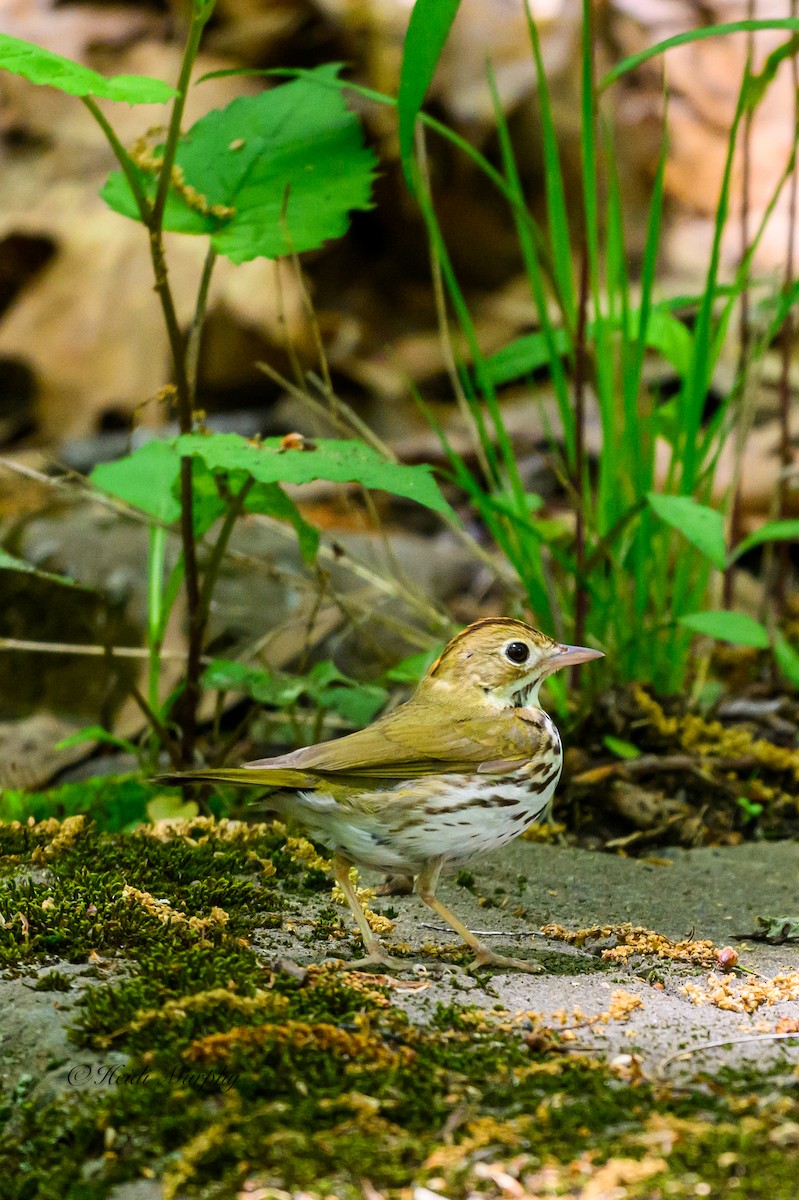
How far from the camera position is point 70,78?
2949mm

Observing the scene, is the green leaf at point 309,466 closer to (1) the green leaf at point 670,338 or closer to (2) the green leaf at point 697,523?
(2) the green leaf at point 697,523

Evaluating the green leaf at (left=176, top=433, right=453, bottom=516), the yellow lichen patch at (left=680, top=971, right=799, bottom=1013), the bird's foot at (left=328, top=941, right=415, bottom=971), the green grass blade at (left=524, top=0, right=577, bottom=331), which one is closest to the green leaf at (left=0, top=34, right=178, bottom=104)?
the green leaf at (left=176, top=433, right=453, bottom=516)

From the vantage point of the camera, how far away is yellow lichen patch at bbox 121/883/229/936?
8.66 ft

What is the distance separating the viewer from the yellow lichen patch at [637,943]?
2775 millimetres

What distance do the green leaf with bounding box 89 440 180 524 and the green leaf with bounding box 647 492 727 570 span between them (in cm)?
136

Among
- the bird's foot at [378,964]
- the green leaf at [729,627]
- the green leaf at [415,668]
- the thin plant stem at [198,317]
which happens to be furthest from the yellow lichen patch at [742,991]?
the thin plant stem at [198,317]

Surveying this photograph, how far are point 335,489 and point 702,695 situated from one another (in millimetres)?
3309

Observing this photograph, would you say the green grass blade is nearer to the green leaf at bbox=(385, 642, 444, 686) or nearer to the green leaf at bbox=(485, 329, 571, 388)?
the green leaf at bbox=(485, 329, 571, 388)

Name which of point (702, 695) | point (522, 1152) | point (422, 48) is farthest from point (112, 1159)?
point (702, 695)

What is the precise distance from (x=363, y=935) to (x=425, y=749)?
0.44m

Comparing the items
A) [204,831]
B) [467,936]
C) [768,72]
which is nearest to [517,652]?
[467,936]

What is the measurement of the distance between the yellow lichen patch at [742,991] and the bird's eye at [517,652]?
87 cm

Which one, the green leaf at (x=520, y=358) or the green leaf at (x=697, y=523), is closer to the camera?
the green leaf at (x=697, y=523)

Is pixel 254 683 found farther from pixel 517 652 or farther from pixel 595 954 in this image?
pixel 595 954
